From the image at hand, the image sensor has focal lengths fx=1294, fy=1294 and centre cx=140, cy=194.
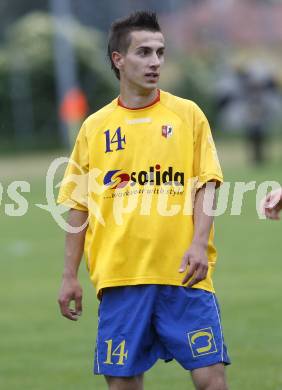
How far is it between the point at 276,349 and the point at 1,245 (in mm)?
9324

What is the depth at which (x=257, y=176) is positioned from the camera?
2827 cm

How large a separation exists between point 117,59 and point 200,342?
139cm

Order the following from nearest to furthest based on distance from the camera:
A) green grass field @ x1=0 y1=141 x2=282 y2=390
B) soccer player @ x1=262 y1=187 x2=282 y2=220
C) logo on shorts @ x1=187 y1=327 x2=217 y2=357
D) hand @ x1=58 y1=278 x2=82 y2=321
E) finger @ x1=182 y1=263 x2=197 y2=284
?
finger @ x1=182 y1=263 x2=197 y2=284, logo on shorts @ x1=187 y1=327 x2=217 y2=357, soccer player @ x1=262 y1=187 x2=282 y2=220, hand @ x1=58 y1=278 x2=82 y2=321, green grass field @ x1=0 y1=141 x2=282 y2=390

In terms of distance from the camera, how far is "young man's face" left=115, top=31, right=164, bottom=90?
19.6 ft

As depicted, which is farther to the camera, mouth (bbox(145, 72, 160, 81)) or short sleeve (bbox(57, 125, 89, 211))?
short sleeve (bbox(57, 125, 89, 211))

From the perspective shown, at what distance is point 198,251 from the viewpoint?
5.73 metres

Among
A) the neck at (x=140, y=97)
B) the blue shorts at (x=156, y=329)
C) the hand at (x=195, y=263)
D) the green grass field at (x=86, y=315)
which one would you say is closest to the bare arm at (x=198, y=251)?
the hand at (x=195, y=263)

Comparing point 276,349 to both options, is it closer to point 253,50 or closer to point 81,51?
point 81,51

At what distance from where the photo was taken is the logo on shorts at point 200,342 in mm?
5824

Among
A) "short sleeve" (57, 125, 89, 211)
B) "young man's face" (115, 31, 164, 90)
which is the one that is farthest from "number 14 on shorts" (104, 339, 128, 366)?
"young man's face" (115, 31, 164, 90)

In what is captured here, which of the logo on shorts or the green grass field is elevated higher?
the logo on shorts

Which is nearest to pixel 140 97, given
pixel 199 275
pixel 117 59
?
pixel 117 59

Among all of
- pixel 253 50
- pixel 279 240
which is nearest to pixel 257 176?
pixel 279 240

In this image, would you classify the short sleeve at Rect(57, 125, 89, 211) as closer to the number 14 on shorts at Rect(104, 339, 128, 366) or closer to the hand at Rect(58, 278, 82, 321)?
the hand at Rect(58, 278, 82, 321)
